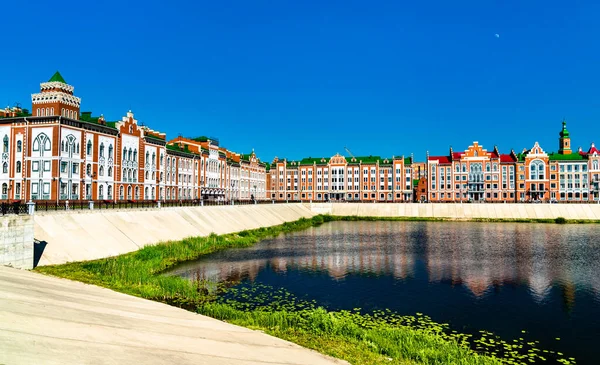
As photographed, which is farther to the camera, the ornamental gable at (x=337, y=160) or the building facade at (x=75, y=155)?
the ornamental gable at (x=337, y=160)

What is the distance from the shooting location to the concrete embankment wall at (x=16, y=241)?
2630 centimetres

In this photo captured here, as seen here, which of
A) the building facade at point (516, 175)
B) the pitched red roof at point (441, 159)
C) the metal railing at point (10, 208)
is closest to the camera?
the metal railing at point (10, 208)

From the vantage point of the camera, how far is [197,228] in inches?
2132

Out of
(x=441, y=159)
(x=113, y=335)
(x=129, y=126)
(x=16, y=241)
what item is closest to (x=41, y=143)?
(x=129, y=126)

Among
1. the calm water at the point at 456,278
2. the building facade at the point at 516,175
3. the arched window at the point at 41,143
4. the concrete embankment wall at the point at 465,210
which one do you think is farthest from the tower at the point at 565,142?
the arched window at the point at 41,143

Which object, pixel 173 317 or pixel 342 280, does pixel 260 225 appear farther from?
pixel 173 317

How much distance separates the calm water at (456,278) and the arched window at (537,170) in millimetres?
68959

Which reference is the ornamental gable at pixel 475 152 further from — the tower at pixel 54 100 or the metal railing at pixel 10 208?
the metal railing at pixel 10 208

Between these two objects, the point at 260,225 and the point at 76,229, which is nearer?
the point at 76,229

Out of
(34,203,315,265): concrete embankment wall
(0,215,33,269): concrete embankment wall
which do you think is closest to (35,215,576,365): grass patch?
(0,215,33,269): concrete embankment wall

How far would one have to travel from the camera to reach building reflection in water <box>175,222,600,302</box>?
32250mm

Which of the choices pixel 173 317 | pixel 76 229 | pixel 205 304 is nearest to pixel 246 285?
pixel 205 304

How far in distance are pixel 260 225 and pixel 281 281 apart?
41317 millimetres

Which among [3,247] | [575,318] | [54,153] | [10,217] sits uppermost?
[54,153]
